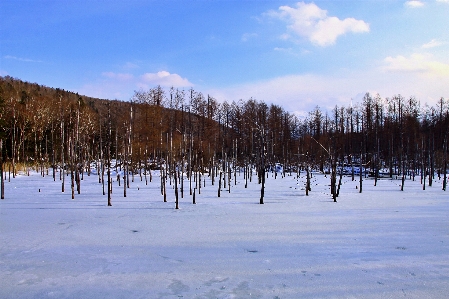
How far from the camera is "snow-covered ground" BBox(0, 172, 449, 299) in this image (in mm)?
4254

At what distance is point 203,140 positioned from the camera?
33.1 m

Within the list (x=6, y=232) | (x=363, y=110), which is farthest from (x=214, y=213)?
(x=363, y=110)

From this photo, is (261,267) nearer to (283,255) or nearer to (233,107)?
(283,255)

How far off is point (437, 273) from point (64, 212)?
31.9 feet

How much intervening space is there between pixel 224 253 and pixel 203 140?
27.5 meters

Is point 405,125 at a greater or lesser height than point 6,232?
greater

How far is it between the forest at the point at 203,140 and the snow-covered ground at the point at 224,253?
865 centimetres

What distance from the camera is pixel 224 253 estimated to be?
5750 millimetres

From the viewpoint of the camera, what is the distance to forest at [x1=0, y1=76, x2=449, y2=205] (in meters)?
22.2

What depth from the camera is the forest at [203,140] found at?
22223mm

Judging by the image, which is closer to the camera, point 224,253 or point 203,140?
point 224,253

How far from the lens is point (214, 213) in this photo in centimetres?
991

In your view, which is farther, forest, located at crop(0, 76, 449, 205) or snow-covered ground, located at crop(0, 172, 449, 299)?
forest, located at crop(0, 76, 449, 205)

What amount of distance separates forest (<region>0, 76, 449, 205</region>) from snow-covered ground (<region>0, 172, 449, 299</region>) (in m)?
8.65
